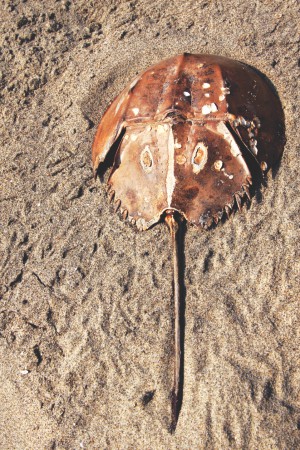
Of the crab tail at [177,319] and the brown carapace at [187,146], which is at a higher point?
the brown carapace at [187,146]

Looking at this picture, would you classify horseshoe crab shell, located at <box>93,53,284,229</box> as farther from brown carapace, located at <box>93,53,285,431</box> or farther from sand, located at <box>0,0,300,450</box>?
sand, located at <box>0,0,300,450</box>

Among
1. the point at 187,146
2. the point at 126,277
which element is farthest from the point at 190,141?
the point at 126,277

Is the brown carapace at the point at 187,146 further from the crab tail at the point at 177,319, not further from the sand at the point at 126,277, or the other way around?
the sand at the point at 126,277

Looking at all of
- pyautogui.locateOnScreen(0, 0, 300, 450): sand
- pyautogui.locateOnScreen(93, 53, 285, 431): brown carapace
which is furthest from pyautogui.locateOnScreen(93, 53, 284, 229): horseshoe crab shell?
pyautogui.locateOnScreen(0, 0, 300, 450): sand

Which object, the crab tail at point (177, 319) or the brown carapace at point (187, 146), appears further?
the brown carapace at point (187, 146)

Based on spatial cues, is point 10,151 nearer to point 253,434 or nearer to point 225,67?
point 225,67

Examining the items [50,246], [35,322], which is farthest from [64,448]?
[50,246]

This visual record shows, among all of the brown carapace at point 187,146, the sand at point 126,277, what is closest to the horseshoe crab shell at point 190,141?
the brown carapace at point 187,146

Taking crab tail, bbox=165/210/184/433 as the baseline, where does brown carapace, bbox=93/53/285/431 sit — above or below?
above
